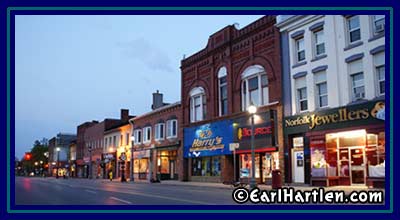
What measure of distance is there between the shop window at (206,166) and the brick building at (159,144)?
1809mm

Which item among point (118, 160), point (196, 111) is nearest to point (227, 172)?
point (196, 111)

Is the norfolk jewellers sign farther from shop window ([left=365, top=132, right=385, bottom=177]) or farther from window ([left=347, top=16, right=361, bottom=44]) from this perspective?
window ([left=347, top=16, right=361, bottom=44])

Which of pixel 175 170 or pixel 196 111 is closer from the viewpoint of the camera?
pixel 196 111

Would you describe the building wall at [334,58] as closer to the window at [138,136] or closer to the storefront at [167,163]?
the storefront at [167,163]

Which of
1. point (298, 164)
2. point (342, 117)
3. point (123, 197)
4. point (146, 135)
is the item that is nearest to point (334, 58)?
point (342, 117)

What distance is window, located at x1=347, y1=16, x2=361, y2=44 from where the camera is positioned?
70.5ft

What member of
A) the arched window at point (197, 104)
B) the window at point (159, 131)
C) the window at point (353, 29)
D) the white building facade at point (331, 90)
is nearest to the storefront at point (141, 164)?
the window at point (159, 131)

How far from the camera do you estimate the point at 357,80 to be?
2144cm

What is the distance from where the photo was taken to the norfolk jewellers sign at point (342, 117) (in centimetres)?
2005

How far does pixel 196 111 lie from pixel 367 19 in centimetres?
1808
